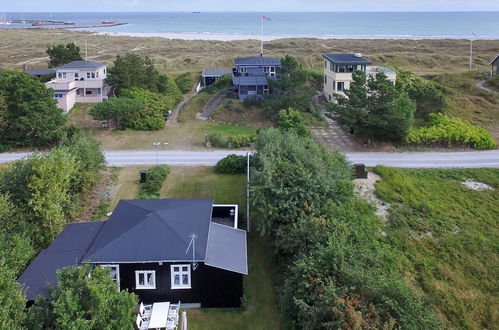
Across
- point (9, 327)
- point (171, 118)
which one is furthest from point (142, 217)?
point (171, 118)

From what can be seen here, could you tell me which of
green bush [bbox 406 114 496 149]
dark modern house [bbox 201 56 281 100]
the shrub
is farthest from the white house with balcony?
green bush [bbox 406 114 496 149]

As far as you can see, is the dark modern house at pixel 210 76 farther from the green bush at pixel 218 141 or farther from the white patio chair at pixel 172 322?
the white patio chair at pixel 172 322

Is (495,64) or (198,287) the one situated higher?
(495,64)

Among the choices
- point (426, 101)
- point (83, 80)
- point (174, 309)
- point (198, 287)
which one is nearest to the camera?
point (174, 309)

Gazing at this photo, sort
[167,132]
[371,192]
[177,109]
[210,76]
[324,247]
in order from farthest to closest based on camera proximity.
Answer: [210,76]
[177,109]
[167,132]
[371,192]
[324,247]

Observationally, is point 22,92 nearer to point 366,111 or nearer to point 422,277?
point 366,111

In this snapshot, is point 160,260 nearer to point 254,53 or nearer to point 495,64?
point 495,64

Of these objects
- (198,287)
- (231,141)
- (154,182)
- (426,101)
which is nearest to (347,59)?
(426,101)

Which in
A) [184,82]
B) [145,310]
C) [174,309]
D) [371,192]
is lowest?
[174,309]
